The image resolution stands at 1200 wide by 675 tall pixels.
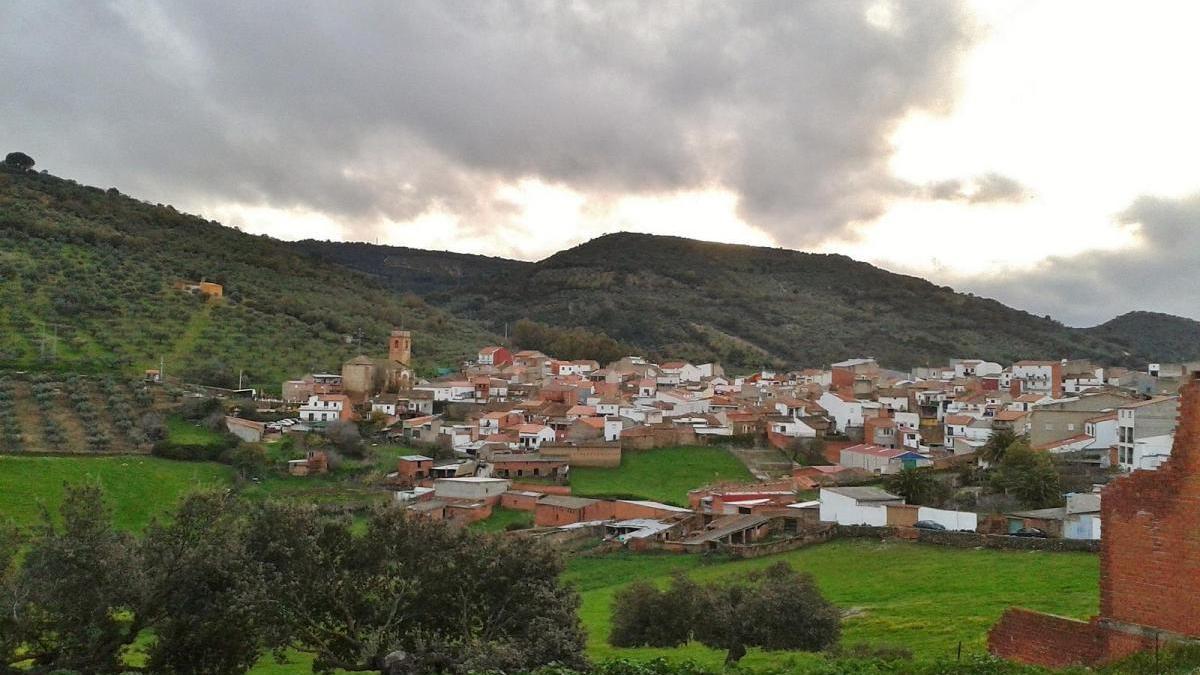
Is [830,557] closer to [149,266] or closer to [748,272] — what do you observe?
[149,266]

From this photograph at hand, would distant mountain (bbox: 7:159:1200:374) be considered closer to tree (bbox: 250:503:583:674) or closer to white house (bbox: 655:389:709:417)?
tree (bbox: 250:503:583:674)

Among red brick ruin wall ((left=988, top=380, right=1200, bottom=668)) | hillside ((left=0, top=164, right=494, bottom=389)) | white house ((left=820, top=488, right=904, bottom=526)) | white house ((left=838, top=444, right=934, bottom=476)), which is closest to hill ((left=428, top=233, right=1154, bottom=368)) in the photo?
hillside ((left=0, top=164, right=494, bottom=389))

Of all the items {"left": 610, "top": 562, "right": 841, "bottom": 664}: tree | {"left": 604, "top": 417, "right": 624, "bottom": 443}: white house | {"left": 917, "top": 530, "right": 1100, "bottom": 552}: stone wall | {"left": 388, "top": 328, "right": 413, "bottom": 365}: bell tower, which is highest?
{"left": 388, "top": 328, "right": 413, "bottom": 365}: bell tower

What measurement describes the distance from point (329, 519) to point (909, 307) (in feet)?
527

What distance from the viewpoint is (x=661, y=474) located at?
50188 millimetres

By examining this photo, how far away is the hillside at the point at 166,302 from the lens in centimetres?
6025

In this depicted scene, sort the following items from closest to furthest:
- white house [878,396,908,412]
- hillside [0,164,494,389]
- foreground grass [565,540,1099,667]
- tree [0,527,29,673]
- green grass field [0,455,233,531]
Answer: tree [0,527,29,673] → foreground grass [565,540,1099,667] → green grass field [0,455,233,531] → hillside [0,164,494,389] → white house [878,396,908,412]

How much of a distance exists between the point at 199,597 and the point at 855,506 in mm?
27935

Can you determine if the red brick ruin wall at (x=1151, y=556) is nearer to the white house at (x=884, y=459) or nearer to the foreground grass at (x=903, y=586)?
the foreground grass at (x=903, y=586)

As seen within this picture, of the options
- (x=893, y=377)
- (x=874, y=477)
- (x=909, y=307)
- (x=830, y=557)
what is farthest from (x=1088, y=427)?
(x=909, y=307)

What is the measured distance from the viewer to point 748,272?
622 feet

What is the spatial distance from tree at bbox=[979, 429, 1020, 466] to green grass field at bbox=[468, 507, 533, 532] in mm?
24274

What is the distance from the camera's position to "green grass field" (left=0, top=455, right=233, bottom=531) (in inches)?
1401

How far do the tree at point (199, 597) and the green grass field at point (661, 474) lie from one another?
99.6ft
